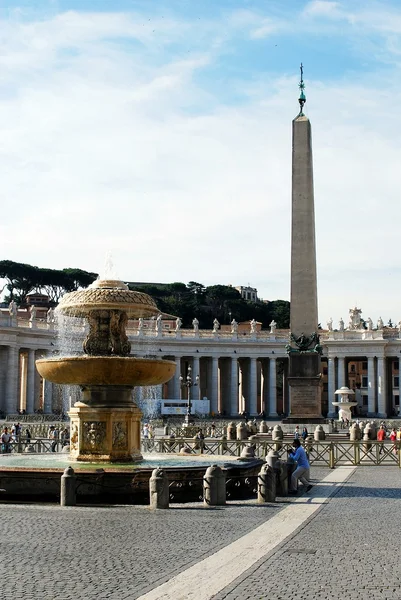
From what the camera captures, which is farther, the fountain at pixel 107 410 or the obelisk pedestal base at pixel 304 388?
the obelisk pedestal base at pixel 304 388

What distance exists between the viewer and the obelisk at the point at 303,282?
41656 millimetres

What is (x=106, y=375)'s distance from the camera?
20.3 meters

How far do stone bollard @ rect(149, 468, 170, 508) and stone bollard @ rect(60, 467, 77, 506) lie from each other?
57.5 inches

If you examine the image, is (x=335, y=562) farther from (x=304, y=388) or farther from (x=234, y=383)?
(x=234, y=383)

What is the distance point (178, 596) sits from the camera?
380 inches

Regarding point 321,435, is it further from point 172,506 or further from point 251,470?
point 172,506

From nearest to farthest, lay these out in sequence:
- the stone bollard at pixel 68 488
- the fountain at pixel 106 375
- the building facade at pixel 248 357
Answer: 1. the stone bollard at pixel 68 488
2. the fountain at pixel 106 375
3. the building facade at pixel 248 357

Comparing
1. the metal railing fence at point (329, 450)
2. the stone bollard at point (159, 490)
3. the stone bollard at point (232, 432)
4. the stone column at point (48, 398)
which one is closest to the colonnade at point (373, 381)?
the stone column at point (48, 398)

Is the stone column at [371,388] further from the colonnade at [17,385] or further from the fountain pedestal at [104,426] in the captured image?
the fountain pedestal at [104,426]

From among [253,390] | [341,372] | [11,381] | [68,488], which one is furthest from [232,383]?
[68,488]

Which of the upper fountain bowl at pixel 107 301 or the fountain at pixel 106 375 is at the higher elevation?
the upper fountain bowl at pixel 107 301

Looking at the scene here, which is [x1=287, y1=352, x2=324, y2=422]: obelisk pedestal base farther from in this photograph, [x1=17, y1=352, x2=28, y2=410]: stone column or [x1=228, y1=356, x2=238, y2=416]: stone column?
[x1=228, y1=356, x2=238, y2=416]: stone column

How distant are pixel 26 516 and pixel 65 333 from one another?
45958mm

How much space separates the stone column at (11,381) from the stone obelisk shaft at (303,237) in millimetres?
36926
